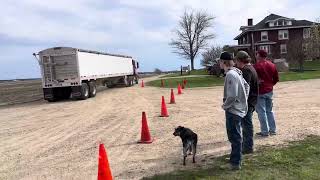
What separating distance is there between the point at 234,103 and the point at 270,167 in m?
1.26

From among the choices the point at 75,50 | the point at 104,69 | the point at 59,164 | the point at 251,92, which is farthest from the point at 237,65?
the point at 104,69

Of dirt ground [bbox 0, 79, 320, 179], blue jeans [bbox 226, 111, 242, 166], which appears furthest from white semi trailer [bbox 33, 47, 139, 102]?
blue jeans [bbox 226, 111, 242, 166]

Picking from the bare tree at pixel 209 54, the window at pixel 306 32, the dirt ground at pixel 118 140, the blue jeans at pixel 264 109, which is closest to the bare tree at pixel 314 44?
the window at pixel 306 32

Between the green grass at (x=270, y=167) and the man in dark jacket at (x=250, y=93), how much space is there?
0.25 metres

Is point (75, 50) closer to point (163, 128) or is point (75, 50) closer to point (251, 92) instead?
point (163, 128)

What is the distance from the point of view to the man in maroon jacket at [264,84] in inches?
420

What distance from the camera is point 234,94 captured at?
780 centimetres

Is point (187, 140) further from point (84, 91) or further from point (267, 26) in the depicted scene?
point (267, 26)

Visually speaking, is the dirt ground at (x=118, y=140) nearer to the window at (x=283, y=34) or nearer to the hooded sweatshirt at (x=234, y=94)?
the hooded sweatshirt at (x=234, y=94)

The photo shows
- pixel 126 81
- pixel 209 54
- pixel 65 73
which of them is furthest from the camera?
pixel 209 54

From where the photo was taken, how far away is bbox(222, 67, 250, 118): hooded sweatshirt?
7.78 m

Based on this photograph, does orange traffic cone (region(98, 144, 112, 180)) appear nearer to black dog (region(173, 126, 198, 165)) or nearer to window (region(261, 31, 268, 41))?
black dog (region(173, 126, 198, 165))

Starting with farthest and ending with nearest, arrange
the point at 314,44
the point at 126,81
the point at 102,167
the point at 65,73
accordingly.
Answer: the point at 314,44
the point at 126,81
the point at 65,73
the point at 102,167

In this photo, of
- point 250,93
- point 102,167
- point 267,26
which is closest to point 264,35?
point 267,26
